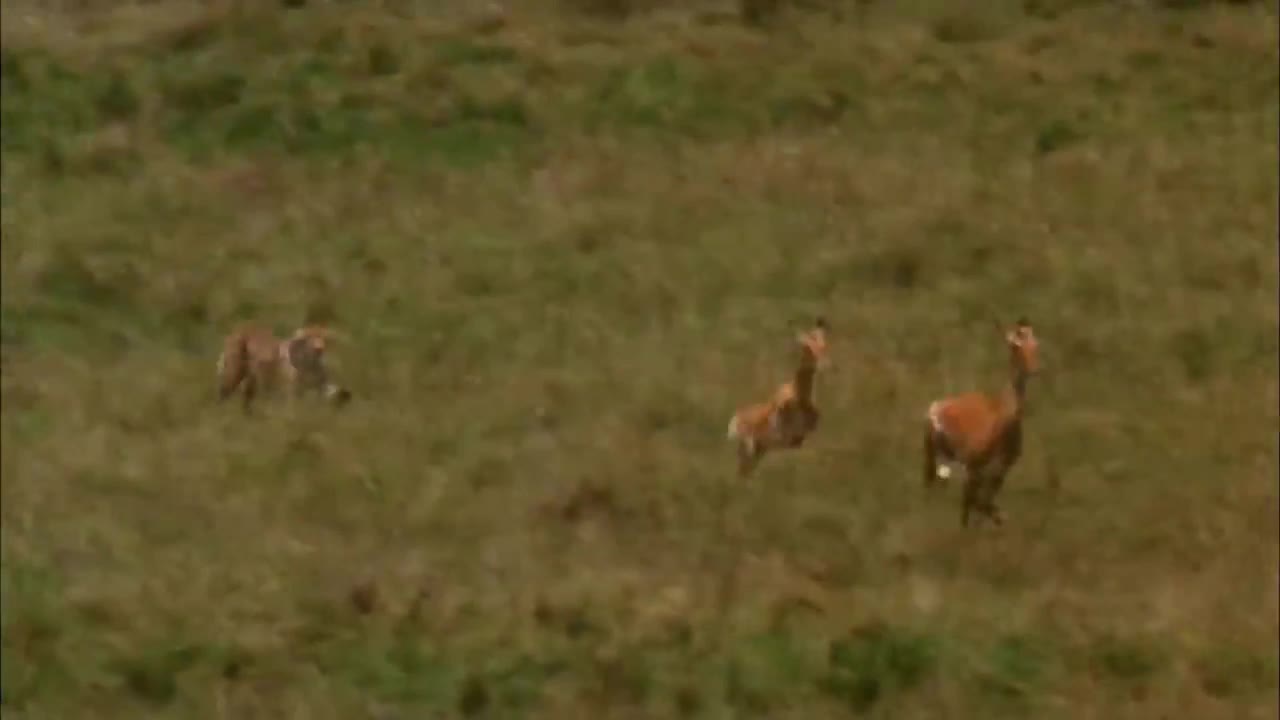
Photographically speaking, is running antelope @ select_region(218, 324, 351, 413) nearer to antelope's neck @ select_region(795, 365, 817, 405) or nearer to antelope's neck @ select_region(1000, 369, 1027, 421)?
antelope's neck @ select_region(795, 365, 817, 405)

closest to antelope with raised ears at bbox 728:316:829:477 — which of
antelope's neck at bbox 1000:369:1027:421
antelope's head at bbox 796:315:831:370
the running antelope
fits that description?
antelope's head at bbox 796:315:831:370

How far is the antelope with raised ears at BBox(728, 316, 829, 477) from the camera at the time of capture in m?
1.22

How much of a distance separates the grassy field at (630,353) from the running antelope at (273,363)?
0.5 inches

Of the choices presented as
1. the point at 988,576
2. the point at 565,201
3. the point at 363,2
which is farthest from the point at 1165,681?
the point at 363,2

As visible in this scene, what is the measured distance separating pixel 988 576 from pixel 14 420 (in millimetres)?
623

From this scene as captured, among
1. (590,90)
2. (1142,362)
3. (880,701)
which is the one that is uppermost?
(590,90)

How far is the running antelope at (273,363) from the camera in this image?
1308 millimetres

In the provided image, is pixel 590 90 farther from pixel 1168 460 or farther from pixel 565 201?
pixel 1168 460

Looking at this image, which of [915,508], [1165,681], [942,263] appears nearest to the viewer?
[1165,681]

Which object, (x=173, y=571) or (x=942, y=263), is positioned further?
(x=942, y=263)

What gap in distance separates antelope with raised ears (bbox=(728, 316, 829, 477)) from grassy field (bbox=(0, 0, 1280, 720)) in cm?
1

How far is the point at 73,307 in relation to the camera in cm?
138

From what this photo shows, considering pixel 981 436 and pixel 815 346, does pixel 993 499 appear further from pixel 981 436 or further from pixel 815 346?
pixel 815 346

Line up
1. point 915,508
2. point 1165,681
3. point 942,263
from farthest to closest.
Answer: point 942,263 → point 915,508 → point 1165,681
